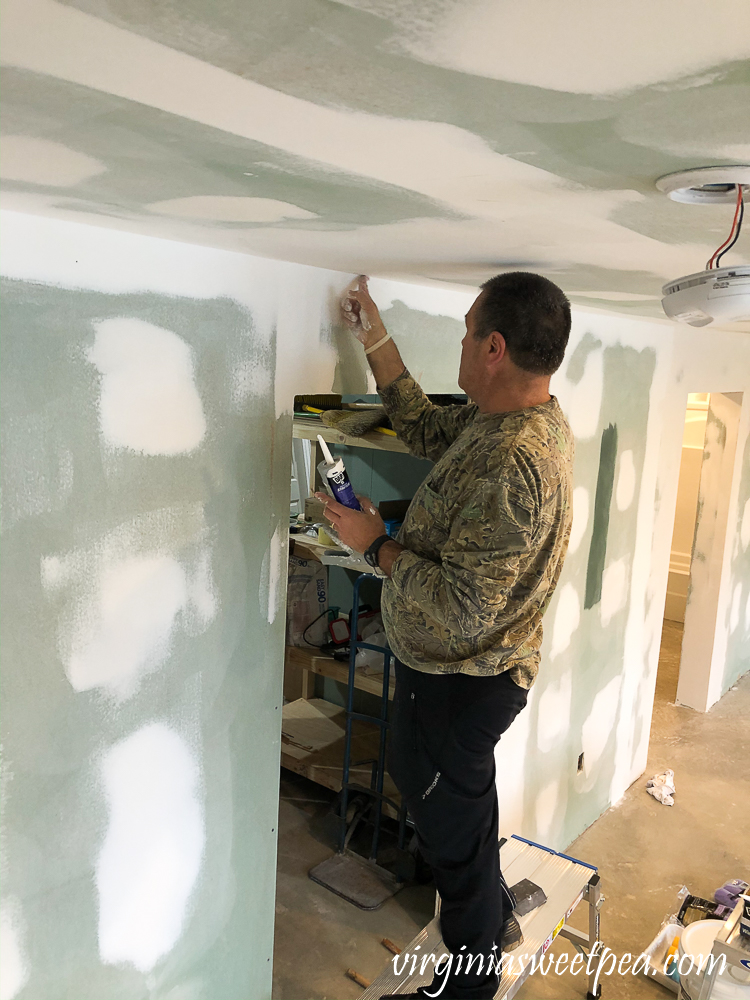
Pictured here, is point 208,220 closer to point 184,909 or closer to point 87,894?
point 87,894

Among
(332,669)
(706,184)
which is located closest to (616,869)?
(332,669)

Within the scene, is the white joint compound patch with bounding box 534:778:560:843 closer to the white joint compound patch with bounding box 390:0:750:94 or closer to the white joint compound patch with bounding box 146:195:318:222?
the white joint compound patch with bounding box 146:195:318:222

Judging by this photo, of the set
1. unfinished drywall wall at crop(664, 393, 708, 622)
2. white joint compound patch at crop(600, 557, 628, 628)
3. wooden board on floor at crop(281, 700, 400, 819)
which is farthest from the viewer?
unfinished drywall wall at crop(664, 393, 708, 622)

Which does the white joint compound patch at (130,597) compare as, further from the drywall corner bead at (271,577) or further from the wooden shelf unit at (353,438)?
the wooden shelf unit at (353,438)

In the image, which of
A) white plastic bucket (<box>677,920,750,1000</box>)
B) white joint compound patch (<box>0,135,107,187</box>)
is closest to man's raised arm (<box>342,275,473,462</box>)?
white joint compound patch (<box>0,135,107,187</box>)

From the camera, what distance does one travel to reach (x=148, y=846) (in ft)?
5.71

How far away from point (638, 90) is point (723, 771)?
4.43m

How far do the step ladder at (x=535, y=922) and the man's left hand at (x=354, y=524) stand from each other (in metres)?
1.20

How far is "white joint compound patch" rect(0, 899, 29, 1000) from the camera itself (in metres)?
1.49

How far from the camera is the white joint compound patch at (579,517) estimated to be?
10.5ft

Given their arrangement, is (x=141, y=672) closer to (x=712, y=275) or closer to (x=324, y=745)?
(x=712, y=275)

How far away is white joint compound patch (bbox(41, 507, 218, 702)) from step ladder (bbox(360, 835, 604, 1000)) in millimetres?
1119

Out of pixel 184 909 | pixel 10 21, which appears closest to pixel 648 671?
pixel 184 909

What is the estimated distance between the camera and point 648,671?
4.22 meters
